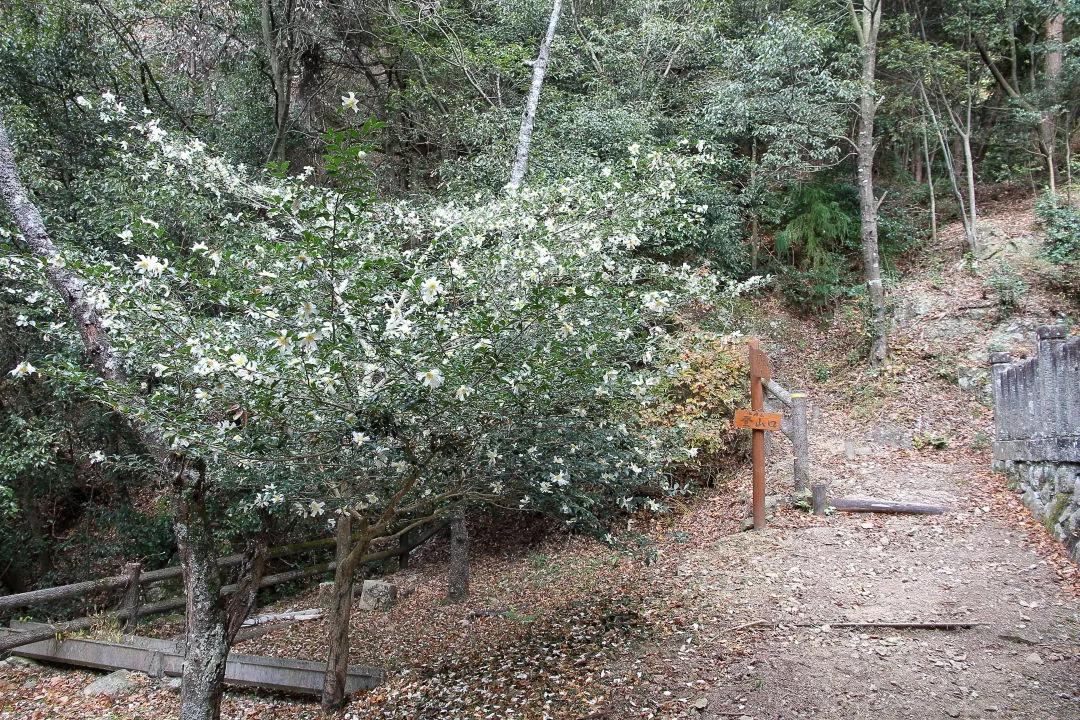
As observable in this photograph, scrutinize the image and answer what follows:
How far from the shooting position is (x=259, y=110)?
10375 mm

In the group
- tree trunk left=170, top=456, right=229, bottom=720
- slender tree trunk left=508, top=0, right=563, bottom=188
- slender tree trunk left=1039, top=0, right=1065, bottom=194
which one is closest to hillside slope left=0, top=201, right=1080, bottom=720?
tree trunk left=170, top=456, right=229, bottom=720

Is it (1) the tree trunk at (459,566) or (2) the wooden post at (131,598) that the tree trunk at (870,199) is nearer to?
(1) the tree trunk at (459,566)

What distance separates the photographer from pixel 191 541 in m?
3.79

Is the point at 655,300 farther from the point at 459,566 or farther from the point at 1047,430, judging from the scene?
the point at 1047,430

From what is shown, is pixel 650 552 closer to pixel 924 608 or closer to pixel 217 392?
pixel 924 608

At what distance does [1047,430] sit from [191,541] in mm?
7419

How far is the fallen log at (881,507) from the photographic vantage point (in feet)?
21.9

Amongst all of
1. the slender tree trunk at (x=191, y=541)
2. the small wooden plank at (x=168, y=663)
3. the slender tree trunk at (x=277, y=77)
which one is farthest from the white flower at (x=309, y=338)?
the slender tree trunk at (x=277, y=77)

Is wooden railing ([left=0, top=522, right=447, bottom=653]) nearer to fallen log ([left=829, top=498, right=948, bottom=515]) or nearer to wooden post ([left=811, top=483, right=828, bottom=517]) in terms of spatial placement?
wooden post ([left=811, top=483, right=828, bottom=517])

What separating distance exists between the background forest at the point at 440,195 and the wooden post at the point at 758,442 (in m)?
0.87

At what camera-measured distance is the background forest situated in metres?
3.44

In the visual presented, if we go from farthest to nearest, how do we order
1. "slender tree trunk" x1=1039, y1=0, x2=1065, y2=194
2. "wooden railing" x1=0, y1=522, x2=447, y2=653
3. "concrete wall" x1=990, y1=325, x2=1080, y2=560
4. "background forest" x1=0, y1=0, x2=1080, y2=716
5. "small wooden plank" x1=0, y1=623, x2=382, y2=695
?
"slender tree trunk" x1=1039, y1=0, x2=1065, y2=194, "wooden railing" x1=0, y1=522, x2=447, y2=653, "concrete wall" x1=990, y1=325, x2=1080, y2=560, "small wooden plank" x1=0, y1=623, x2=382, y2=695, "background forest" x1=0, y1=0, x2=1080, y2=716

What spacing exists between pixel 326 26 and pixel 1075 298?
12.9 m

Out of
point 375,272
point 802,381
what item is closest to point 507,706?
point 375,272
